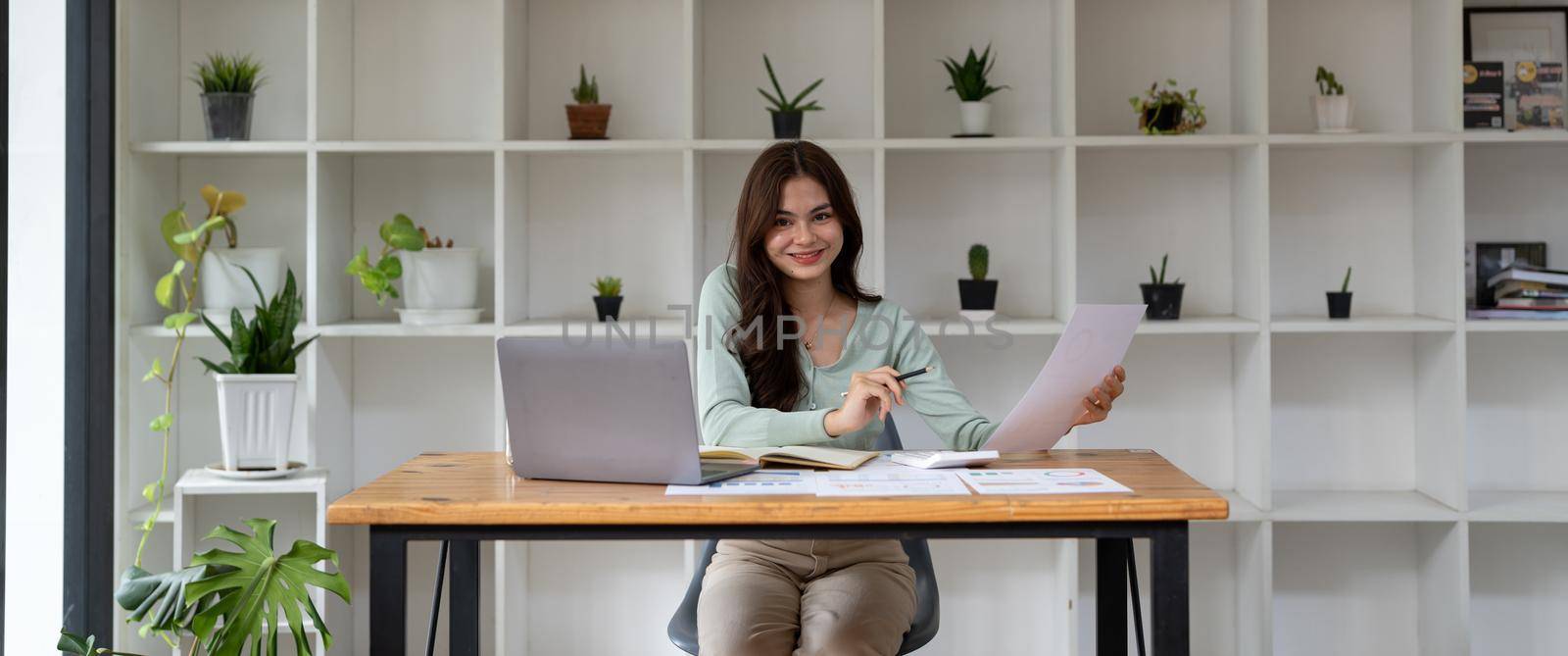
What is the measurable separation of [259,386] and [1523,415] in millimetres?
3188

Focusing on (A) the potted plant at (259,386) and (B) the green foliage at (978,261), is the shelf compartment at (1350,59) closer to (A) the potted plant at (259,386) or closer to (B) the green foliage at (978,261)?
(B) the green foliage at (978,261)

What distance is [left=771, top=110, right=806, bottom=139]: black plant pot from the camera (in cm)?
308

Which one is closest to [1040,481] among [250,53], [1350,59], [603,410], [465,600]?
[603,410]

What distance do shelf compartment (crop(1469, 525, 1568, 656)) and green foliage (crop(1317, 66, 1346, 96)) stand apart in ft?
4.07

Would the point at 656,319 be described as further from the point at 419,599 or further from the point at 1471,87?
the point at 1471,87

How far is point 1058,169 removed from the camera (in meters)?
3.09

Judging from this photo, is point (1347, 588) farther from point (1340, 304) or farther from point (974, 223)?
point (974, 223)

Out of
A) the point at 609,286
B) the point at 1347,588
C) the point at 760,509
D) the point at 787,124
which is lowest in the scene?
the point at 1347,588

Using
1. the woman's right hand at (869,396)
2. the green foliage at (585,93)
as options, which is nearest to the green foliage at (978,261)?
the green foliage at (585,93)

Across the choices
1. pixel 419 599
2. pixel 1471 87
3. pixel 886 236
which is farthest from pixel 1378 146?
pixel 419 599

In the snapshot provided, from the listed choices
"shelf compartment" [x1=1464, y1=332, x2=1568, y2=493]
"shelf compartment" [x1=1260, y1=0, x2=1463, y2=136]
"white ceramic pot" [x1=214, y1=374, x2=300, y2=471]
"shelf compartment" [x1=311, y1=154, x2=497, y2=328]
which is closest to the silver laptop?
"white ceramic pot" [x1=214, y1=374, x2=300, y2=471]

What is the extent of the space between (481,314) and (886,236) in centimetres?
113

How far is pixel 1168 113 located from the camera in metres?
3.08

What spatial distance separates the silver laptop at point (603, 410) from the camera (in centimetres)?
156
